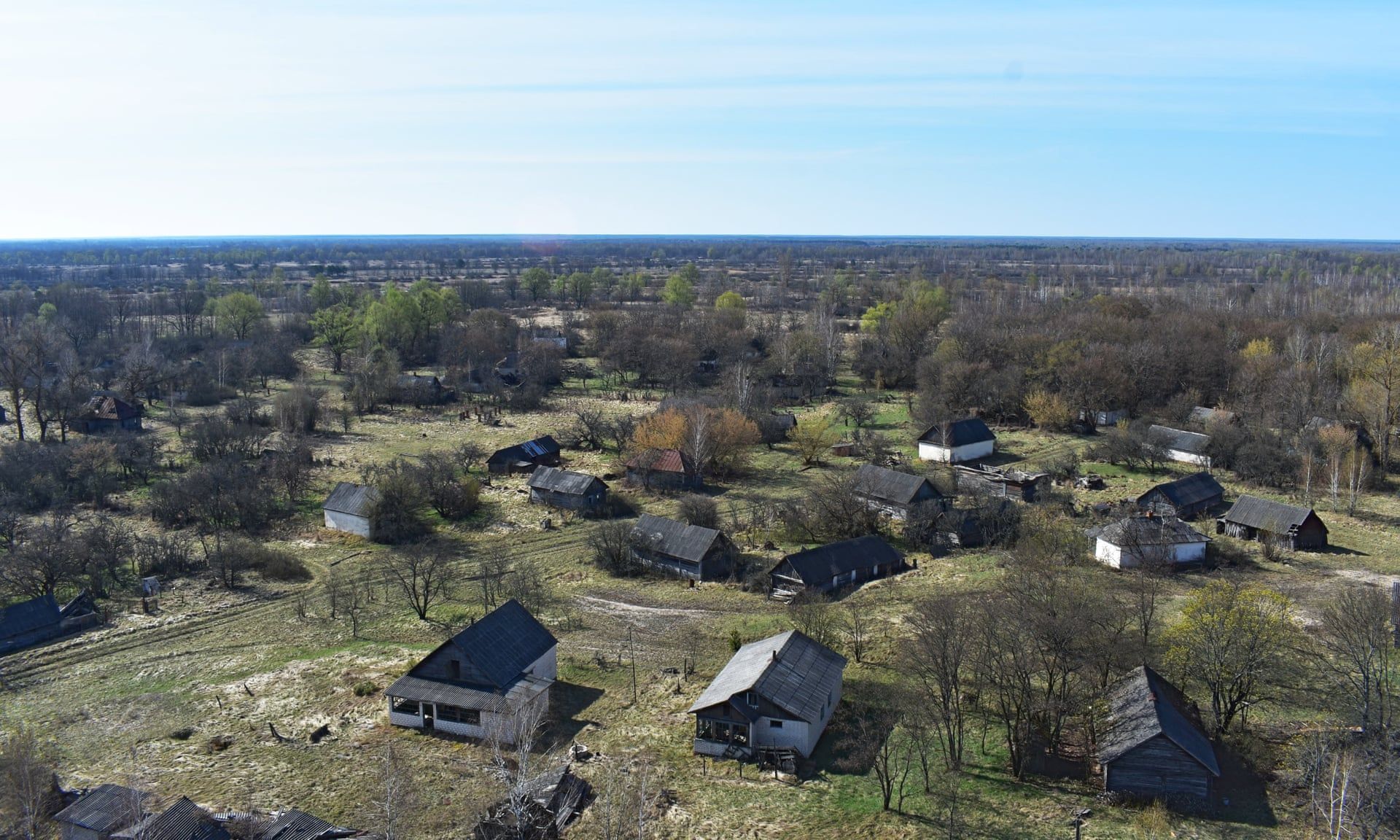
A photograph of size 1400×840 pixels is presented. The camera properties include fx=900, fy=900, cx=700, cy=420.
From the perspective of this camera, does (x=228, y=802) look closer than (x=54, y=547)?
Yes

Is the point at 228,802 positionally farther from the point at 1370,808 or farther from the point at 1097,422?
the point at 1097,422

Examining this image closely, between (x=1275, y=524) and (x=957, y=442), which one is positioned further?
(x=957, y=442)

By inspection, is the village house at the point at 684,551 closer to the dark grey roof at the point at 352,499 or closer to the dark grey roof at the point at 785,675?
the dark grey roof at the point at 785,675

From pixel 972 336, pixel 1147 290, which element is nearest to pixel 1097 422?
pixel 972 336

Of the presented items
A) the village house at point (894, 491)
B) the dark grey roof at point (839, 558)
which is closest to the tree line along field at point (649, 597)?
the dark grey roof at point (839, 558)

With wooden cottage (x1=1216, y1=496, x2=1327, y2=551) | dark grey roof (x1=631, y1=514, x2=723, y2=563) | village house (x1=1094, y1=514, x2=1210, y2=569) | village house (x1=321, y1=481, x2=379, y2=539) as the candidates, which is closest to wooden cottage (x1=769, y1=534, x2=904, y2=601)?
dark grey roof (x1=631, y1=514, x2=723, y2=563)

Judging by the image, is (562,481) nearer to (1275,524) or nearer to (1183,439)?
(1275,524)

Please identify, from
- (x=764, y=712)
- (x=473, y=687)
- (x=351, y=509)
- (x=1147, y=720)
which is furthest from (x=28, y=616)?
(x=1147, y=720)

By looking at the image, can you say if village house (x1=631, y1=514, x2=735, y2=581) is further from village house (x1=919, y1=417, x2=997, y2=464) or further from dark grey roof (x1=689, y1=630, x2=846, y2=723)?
village house (x1=919, y1=417, x2=997, y2=464)
